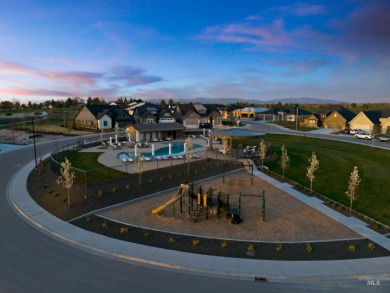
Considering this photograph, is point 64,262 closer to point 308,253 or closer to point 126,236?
point 126,236

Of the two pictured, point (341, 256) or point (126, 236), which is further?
point (126, 236)

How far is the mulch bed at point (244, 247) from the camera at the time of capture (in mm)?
13461

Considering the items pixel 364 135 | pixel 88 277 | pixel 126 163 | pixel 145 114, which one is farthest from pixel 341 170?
pixel 145 114

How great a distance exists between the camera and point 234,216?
17.3 m

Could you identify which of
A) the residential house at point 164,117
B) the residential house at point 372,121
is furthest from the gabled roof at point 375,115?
the residential house at point 164,117

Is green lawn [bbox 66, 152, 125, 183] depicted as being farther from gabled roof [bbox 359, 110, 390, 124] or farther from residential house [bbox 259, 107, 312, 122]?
residential house [bbox 259, 107, 312, 122]

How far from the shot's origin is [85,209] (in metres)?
19.0

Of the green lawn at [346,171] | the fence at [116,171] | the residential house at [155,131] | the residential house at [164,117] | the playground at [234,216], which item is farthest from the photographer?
the residential house at [164,117]

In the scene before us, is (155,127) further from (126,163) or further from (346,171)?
(346,171)

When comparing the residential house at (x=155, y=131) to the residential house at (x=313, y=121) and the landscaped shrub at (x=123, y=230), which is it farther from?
the residential house at (x=313, y=121)

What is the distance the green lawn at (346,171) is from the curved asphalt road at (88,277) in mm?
12037

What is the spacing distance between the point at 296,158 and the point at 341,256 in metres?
25.4

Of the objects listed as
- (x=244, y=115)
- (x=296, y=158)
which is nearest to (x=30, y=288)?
(x=296, y=158)

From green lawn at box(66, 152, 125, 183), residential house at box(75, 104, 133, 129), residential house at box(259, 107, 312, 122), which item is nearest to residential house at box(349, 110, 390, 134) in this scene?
residential house at box(259, 107, 312, 122)
